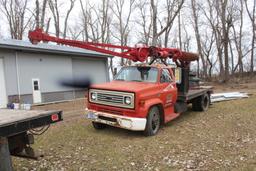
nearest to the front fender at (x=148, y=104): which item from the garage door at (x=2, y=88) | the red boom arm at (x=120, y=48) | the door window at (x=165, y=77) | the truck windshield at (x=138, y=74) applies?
the truck windshield at (x=138, y=74)

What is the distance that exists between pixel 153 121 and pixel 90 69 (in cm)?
1322

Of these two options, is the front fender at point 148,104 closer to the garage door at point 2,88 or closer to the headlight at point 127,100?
the headlight at point 127,100

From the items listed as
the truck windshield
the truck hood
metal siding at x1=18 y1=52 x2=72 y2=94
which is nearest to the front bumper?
the truck hood

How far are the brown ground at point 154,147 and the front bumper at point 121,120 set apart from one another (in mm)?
346

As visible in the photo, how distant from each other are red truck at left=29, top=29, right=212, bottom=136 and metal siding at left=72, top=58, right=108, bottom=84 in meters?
10.8

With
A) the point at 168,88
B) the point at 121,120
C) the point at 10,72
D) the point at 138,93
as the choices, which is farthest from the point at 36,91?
the point at 138,93

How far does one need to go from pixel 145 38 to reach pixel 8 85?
92.2ft

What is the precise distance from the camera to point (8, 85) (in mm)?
14727

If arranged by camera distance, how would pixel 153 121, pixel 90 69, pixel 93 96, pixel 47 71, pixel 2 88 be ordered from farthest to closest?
pixel 90 69 < pixel 47 71 < pixel 2 88 < pixel 93 96 < pixel 153 121

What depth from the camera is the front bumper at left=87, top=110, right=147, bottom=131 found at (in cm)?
723

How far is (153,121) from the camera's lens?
7.88 m

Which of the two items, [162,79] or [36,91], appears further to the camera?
[36,91]

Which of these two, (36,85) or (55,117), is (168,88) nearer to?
(55,117)

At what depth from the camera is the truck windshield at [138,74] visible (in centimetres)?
851
